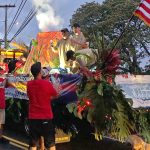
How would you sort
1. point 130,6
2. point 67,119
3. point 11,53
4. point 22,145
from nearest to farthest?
point 67,119
point 22,145
point 11,53
point 130,6

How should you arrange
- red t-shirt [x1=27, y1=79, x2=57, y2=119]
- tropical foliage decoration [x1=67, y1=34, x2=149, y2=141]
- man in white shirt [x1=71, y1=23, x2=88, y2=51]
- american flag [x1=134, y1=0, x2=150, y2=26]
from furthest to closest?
man in white shirt [x1=71, y1=23, x2=88, y2=51]
american flag [x1=134, y1=0, x2=150, y2=26]
tropical foliage decoration [x1=67, y1=34, x2=149, y2=141]
red t-shirt [x1=27, y1=79, x2=57, y2=119]

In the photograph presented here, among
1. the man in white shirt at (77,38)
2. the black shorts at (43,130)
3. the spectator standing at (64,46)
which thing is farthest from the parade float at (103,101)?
the spectator standing at (64,46)

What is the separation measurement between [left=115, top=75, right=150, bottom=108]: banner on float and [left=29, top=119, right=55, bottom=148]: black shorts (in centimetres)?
198

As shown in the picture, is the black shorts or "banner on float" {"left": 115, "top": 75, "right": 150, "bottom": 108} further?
"banner on float" {"left": 115, "top": 75, "right": 150, "bottom": 108}

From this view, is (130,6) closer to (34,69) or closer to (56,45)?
(56,45)

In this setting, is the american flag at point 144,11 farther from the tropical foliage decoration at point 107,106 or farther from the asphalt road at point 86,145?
the asphalt road at point 86,145

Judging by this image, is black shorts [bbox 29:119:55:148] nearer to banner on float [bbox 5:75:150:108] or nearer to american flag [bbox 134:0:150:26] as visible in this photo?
banner on float [bbox 5:75:150:108]

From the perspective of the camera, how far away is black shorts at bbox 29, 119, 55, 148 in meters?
7.39

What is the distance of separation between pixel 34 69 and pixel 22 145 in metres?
3.28

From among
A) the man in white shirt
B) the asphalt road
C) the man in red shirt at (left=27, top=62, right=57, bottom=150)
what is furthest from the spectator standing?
the man in red shirt at (left=27, top=62, right=57, bottom=150)

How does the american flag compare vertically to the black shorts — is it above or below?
above

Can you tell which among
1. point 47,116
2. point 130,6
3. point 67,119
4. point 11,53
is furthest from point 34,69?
point 130,6

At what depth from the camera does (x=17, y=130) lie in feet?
40.9

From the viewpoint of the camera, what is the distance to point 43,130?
743cm
